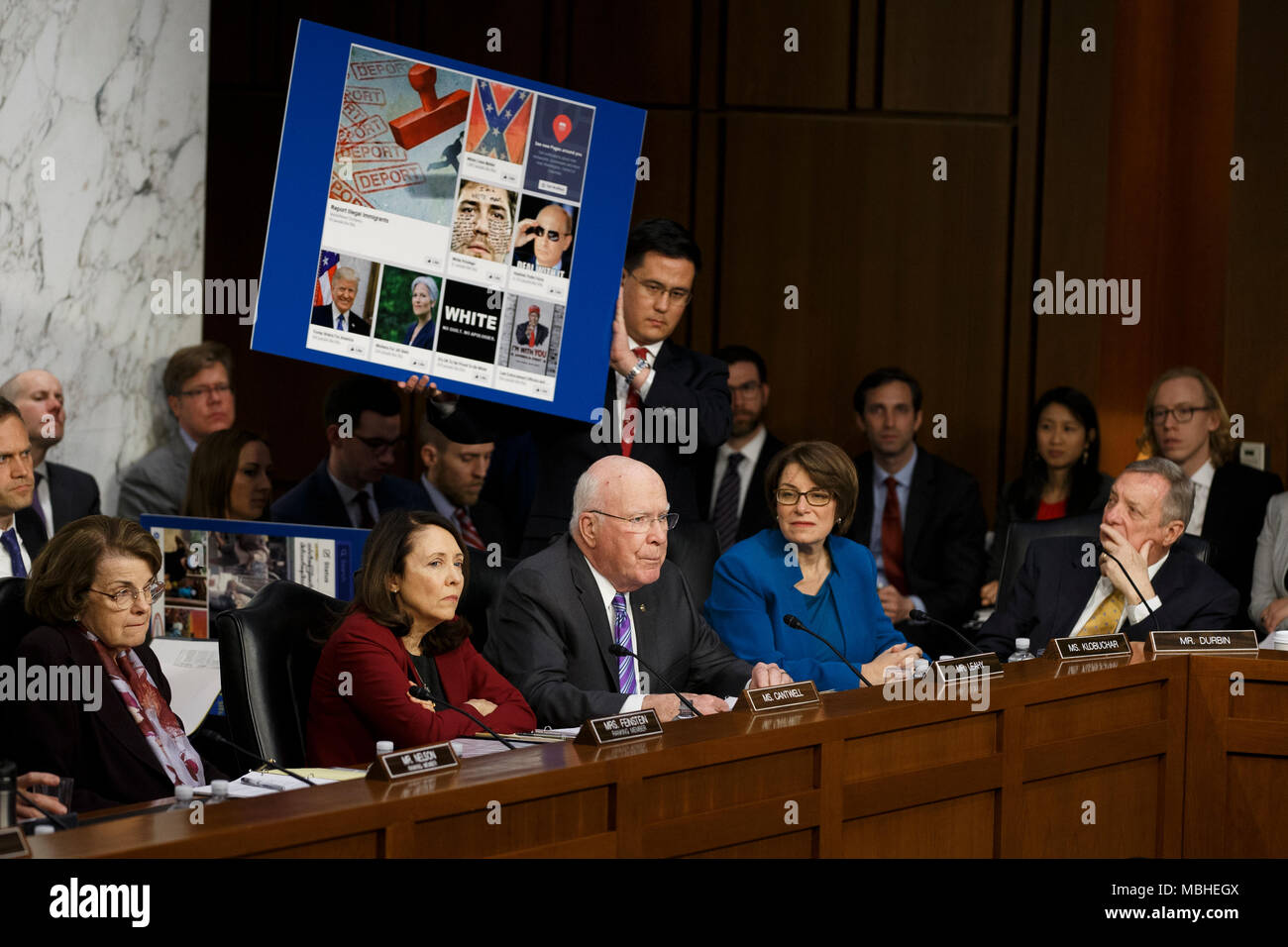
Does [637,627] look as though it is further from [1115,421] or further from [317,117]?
[1115,421]

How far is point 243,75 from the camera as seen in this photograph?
6.19m

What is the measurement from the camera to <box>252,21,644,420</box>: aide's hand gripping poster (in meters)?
3.56

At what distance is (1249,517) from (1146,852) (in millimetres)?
1868

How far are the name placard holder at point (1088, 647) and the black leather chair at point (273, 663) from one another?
1521 millimetres

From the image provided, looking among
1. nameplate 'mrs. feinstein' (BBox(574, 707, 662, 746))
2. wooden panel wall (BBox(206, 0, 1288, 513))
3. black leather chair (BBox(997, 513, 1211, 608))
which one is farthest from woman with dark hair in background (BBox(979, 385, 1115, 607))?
nameplate 'mrs. feinstein' (BBox(574, 707, 662, 746))

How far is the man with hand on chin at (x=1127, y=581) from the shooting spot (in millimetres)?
3986

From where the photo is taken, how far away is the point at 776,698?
279 cm

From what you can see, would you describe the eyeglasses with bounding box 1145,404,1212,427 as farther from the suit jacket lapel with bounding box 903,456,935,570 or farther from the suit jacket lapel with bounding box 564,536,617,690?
the suit jacket lapel with bounding box 564,536,617,690

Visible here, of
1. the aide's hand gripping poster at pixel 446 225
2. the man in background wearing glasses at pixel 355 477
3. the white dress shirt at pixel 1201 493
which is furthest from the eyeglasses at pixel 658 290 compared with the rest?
the white dress shirt at pixel 1201 493

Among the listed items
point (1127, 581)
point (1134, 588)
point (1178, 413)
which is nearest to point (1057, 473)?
point (1178, 413)

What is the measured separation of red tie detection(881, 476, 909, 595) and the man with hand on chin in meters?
1.17

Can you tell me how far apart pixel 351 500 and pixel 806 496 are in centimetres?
168
